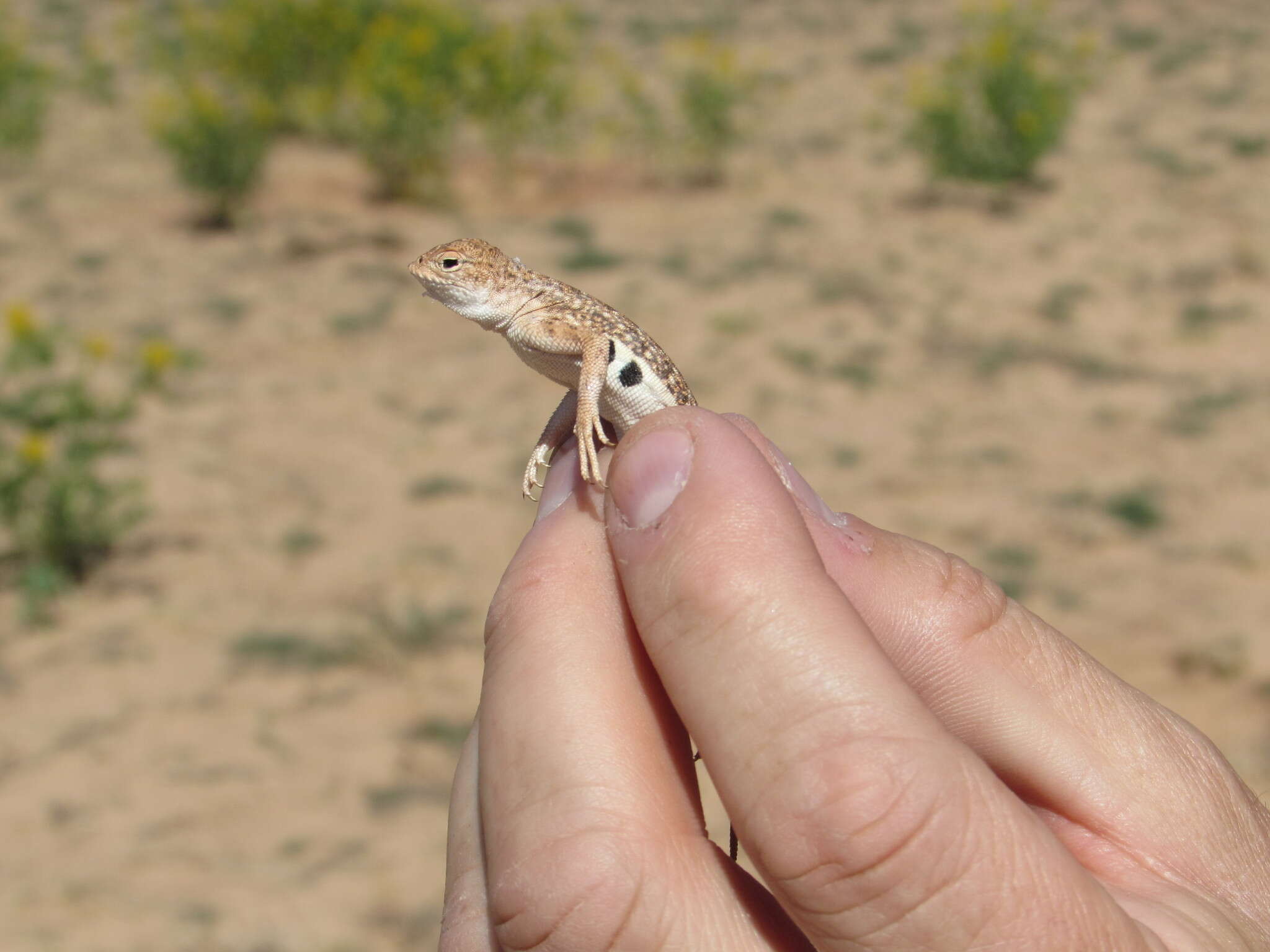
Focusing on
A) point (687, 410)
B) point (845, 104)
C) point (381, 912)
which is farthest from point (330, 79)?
point (687, 410)

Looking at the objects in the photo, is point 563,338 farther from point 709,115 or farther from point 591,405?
point 709,115

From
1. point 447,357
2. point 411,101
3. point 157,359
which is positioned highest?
point 411,101

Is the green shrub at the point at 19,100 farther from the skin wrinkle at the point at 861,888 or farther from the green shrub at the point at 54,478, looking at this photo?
the skin wrinkle at the point at 861,888

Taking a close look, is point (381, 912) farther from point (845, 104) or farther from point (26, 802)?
point (845, 104)

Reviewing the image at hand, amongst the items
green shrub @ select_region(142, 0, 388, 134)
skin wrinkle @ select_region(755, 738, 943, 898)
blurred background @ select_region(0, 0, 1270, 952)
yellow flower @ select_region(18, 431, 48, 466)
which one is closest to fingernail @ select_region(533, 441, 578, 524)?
skin wrinkle @ select_region(755, 738, 943, 898)

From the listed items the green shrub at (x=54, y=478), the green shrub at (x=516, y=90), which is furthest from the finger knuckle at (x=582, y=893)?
the green shrub at (x=516, y=90)

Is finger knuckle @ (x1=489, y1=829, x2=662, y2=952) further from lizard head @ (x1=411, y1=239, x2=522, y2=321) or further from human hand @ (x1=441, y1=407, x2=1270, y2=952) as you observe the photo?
lizard head @ (x1=411, y1=239, x2=522, y2=321)

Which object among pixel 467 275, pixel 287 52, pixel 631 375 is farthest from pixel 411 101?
pixel 631 375
